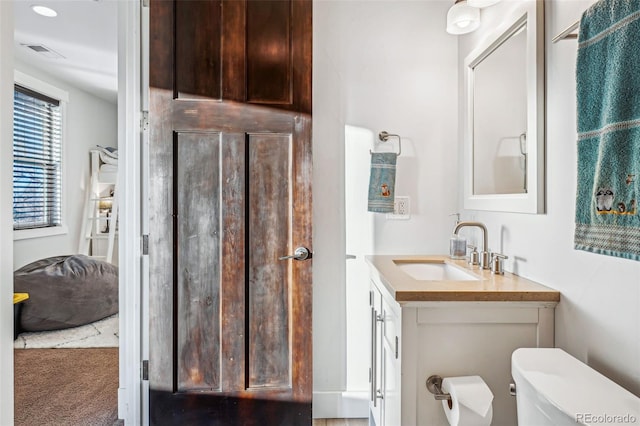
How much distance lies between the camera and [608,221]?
0.91 meters

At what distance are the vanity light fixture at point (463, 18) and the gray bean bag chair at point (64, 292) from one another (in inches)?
139

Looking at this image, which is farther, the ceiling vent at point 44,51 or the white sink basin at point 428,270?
the ceiling vent at point 44,51

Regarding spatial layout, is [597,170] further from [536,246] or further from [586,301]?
[536,246]

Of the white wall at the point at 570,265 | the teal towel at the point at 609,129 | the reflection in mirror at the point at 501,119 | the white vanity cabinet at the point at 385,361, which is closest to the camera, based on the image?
the teal towel at the point at 609,129

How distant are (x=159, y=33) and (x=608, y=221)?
74.6 inches

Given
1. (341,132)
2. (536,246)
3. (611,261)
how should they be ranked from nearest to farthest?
(611,261)
(536,246)
(341,132)

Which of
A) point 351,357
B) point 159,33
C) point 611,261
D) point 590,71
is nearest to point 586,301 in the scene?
point 611,261

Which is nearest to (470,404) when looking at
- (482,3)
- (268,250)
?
(268,250)

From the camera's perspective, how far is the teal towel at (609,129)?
0.85 m

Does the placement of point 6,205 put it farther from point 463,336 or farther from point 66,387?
point 66,387

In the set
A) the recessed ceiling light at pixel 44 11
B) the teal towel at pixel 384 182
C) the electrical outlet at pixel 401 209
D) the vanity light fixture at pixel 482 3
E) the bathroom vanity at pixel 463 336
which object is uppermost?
the recessed ceiling light at pixel 44 11

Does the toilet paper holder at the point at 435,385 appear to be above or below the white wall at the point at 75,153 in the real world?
below
